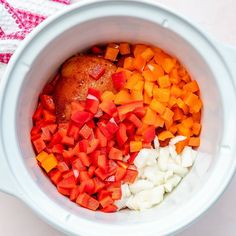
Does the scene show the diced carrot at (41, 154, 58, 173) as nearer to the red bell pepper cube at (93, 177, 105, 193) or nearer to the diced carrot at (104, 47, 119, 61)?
the red bell pepper cube at (93, 177, 105, 193)

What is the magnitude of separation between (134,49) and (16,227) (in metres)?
0.49

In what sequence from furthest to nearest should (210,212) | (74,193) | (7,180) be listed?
(210,212)
(74,193)
(7,180)

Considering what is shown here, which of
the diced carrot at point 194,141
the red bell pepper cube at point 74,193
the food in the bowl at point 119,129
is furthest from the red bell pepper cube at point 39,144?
the diced carrot at point 194,141

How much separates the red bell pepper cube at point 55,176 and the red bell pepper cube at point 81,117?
116 millimetres

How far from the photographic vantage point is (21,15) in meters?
1.30

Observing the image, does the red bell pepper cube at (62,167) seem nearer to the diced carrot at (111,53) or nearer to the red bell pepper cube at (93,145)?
the red bell pepper cube at (93,145)

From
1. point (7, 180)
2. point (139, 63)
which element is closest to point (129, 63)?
point (139, 63)

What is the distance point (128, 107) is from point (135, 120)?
0.10 feet

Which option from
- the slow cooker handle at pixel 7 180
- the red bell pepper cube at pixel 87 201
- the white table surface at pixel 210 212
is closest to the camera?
the slow cooker handle at pixel 7 180

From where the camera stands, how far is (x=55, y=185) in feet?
4.04

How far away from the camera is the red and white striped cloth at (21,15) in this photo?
1.29m

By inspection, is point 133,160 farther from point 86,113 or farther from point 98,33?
point 98,33

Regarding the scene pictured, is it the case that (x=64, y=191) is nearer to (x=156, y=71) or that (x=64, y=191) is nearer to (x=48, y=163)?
(x=48, y=163)

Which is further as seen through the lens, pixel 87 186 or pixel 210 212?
pixel 210 212
